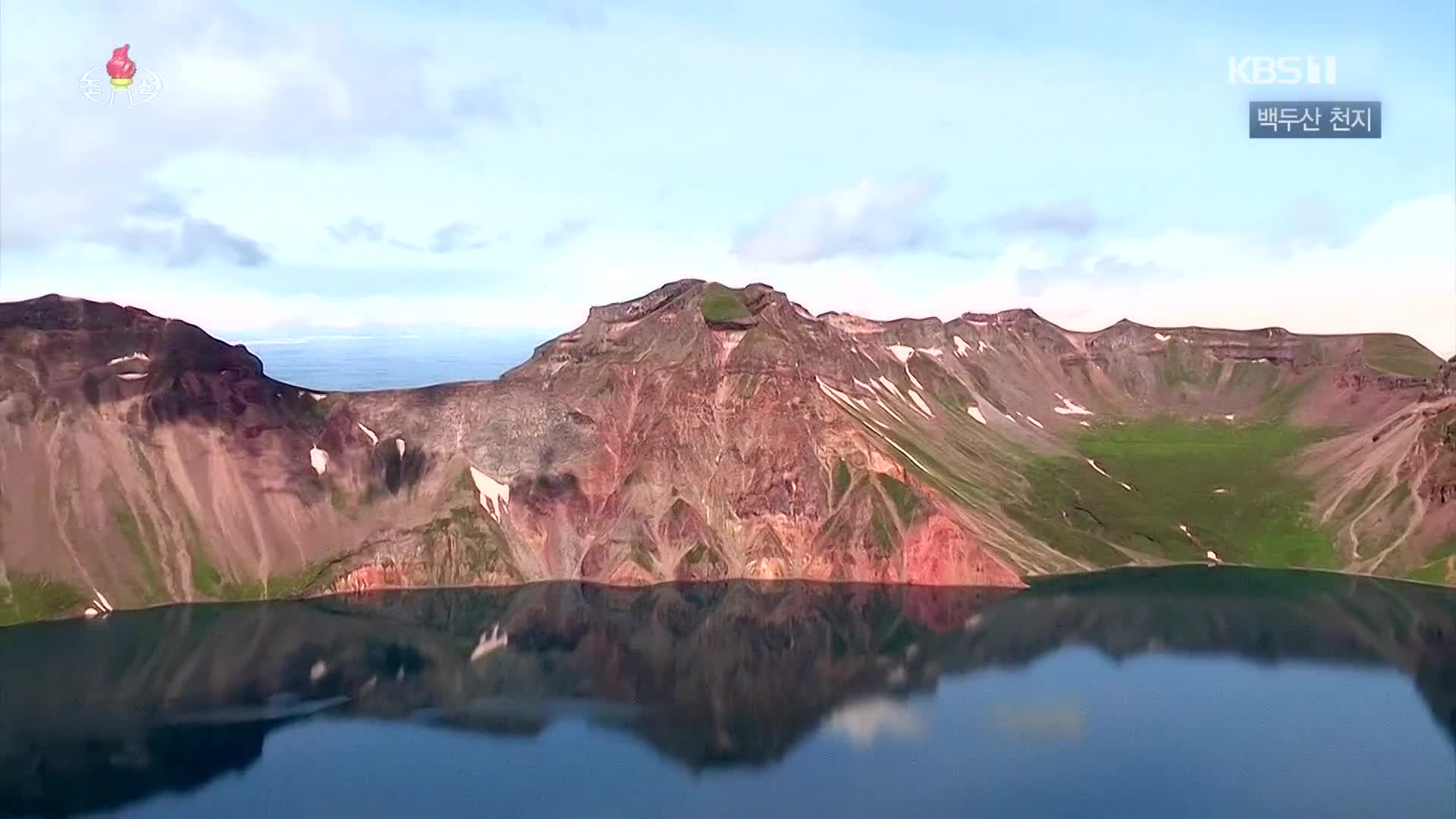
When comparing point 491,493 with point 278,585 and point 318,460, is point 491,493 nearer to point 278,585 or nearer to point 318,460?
point 318,460

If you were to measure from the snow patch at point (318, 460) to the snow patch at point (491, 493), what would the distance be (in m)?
18.3

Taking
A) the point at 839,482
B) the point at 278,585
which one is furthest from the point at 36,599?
the point at 839,482

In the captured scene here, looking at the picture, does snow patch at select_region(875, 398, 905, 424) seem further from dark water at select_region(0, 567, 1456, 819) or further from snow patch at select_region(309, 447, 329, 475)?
snow patch at select_region(309, 447, 329, 475)

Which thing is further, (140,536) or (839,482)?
(839,482)

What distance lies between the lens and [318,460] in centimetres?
16175

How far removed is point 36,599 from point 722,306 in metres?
95.2

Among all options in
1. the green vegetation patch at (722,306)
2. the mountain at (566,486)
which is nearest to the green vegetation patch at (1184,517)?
the mountain at (566,486)

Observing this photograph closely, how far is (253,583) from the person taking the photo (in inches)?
5778

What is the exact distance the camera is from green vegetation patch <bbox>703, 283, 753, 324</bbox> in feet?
600

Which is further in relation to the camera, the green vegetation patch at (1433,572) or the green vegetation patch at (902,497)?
the green vegetation patch at (902,497)

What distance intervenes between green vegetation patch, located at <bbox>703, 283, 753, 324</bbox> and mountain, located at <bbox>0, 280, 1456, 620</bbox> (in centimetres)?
46

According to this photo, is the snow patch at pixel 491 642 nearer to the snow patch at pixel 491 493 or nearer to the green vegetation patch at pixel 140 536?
the snow patch at pixel 491 493

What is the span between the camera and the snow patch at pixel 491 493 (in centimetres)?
16200

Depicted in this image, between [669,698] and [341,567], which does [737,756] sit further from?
[341,567]
